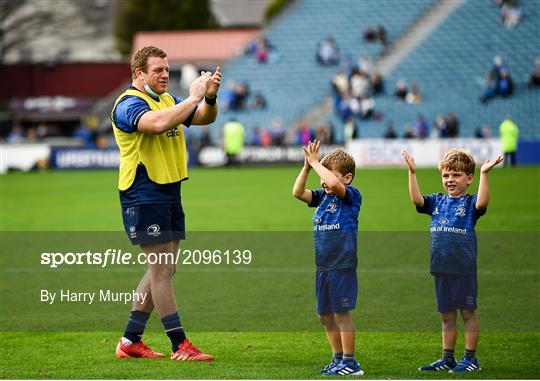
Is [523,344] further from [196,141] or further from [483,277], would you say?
[196,141]

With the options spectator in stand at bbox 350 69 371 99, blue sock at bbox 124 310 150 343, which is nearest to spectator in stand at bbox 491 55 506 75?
spectator in stand at bbox 350 69 371 99

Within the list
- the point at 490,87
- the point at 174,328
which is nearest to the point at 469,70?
the point at 490,87

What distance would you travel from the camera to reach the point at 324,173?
721 cm

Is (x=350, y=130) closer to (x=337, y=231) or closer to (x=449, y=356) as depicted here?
(x=449, y=356)

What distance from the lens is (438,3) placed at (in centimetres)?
4969

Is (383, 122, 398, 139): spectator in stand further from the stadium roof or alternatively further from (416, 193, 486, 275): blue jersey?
(416, 193, 486, 275): blue jersey

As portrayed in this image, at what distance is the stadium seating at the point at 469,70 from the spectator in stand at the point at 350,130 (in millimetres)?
796

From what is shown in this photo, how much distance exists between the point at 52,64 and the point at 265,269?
5595 cm

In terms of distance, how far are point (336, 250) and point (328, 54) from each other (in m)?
41.8

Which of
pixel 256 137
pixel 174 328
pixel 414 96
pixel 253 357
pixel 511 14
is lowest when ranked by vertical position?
pixel 253 357

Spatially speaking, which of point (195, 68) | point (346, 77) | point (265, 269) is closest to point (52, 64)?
point (195, 68)

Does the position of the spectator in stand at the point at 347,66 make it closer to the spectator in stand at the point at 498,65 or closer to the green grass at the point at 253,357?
the spectator in stand at the point at 498,65

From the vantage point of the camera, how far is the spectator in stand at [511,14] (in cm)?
4638
